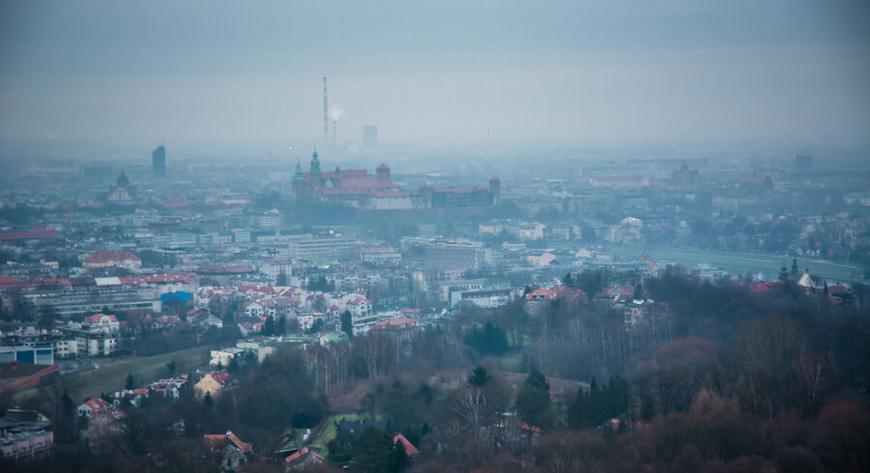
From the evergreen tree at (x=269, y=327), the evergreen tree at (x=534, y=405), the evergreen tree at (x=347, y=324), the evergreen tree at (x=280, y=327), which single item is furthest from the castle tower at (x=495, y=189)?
the evergreen tree at (x=534, y=405)

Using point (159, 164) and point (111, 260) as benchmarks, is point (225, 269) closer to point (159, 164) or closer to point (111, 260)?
point (111, 260)

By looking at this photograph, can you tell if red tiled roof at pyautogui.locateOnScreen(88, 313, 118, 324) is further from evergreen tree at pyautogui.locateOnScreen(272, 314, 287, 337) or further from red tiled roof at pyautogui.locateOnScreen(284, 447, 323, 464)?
red tiled roof at pyautogui.locateOnScreen(284, 447, 323, 464)

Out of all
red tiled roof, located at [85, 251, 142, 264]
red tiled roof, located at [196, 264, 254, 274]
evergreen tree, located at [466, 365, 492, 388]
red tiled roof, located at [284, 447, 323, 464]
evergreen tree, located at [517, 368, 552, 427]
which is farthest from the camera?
red tiled roof, located at [85, 251, 142, 264]

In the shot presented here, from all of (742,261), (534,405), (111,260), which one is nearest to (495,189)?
(742,261)

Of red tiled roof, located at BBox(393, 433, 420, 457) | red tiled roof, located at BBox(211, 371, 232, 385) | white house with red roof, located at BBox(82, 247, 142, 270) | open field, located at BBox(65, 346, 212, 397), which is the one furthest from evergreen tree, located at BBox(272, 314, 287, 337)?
white house with red roof, located at BBox(82, 247, 142, 270)

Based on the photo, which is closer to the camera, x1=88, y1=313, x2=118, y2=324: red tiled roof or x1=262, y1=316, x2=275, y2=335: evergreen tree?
x1=262, y1=316, x2=275, y2=335: evergreen tree
